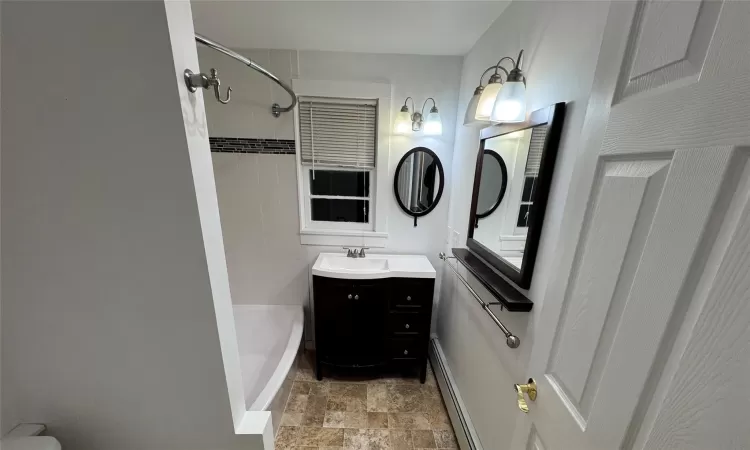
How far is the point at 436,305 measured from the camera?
7.43 feet

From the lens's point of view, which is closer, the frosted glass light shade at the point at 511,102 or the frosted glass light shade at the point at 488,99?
the frosted glass light shade at the point at 511,102

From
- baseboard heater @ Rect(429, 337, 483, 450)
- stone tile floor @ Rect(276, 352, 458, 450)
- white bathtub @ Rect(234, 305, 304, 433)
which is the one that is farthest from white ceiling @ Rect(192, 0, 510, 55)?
stone tile floor @ Rect(276, 352, 458, 450)

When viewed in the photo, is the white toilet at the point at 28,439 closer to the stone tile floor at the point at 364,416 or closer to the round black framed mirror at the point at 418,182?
the stone tile floor at the point at 364,416

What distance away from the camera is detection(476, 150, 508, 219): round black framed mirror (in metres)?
1.28

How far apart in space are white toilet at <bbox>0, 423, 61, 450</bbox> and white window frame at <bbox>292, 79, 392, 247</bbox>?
152 centimetres

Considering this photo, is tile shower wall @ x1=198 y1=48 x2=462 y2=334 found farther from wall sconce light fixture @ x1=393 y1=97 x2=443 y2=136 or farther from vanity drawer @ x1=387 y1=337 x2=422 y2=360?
vanity drawer @ x1=387 y1=337 x2=422 y2=360

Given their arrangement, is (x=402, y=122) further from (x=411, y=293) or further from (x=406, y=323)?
(x=406, y=323)

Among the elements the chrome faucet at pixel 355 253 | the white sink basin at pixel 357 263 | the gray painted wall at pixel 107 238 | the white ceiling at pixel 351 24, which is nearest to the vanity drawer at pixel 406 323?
the white sink basin at pixel 357 263

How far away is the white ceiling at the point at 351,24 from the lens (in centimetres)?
129

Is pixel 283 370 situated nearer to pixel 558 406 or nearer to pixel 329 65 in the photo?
pixel 558 406

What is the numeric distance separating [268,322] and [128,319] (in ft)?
5.56

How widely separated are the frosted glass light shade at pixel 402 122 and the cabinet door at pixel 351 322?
1.17 m

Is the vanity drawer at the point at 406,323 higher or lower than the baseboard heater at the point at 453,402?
higher

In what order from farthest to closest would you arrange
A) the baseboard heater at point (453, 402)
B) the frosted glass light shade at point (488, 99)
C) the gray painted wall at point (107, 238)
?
the baseboard heater at point (453, 402)
the frosted glass light shade at point (488, 99)
the gray painted wall at point (107, 238)
